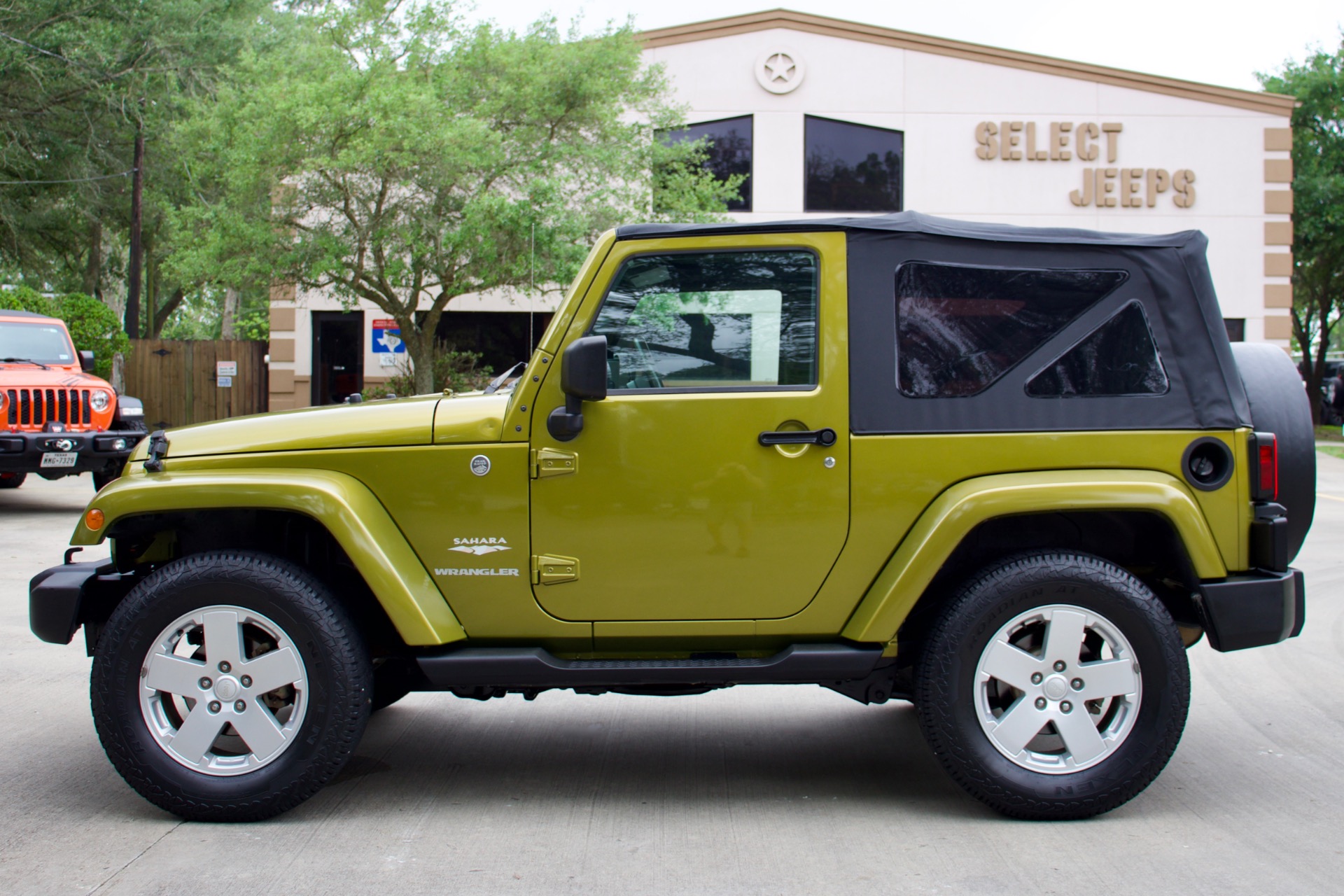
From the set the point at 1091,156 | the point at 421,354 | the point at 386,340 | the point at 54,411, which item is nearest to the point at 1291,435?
the point at 54,411

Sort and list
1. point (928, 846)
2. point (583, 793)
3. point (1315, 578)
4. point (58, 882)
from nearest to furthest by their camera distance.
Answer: point (58, 882)
point (928, 846)
point (583, 793)
point (1315, 578)

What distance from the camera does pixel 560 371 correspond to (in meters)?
3.65

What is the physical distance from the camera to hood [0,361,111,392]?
12008 millimetres

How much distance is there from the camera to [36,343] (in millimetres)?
13109

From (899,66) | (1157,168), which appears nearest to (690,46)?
(899,66)

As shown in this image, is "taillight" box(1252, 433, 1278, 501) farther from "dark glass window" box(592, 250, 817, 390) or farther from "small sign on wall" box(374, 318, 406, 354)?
"small sign on wall" box(374, 318, 406, 354)

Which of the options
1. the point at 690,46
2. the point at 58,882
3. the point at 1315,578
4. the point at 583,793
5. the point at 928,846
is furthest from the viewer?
the point at 690,46

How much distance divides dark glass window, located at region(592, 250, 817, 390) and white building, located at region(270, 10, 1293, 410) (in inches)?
778

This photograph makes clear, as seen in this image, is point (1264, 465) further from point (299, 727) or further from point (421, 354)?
point (421, 354)

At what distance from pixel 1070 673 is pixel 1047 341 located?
1.13m

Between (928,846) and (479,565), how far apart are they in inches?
68.0

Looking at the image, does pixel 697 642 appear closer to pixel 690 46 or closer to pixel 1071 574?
pixel 1071 574

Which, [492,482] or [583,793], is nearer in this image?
[492,482]

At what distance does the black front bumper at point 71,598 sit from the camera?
3793 mm
